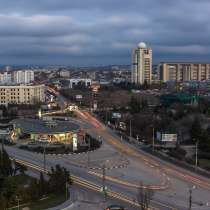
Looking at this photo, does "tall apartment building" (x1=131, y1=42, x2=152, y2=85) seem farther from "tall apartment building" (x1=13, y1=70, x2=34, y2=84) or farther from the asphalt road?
the asphalt road

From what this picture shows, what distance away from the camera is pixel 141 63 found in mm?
97562

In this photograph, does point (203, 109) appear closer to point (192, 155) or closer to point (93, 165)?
point (192, 155)

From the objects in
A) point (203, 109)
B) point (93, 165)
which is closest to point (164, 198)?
point (93, 165)

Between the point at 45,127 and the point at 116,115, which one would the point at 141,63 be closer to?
the point at 116,115

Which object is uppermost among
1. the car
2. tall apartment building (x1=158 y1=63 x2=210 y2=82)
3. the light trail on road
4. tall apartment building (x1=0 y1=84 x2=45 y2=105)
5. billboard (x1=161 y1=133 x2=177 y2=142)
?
tall apartment building (x1=158 y1=63 x2=210 y2=82)

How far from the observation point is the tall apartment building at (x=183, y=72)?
10819cm

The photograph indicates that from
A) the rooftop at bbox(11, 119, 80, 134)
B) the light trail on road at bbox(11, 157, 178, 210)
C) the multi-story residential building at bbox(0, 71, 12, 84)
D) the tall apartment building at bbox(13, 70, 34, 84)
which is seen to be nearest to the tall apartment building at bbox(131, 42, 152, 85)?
the tall apartment building at bbox(13, 70, 34, 84)

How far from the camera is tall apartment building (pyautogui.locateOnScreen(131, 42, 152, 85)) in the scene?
9706 centimetres

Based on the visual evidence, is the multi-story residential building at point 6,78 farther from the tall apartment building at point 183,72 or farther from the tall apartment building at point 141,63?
the tall apartment building at point 183,72

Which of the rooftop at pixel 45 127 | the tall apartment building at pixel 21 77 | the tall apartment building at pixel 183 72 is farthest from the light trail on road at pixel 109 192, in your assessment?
the tall apartment building at pixel 21 77

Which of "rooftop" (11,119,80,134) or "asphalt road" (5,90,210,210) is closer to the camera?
"asphalt road" (5,90,210,210)

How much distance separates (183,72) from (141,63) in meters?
14.9

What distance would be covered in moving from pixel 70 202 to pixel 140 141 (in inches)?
638

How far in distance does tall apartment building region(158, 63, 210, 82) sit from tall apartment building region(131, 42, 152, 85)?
8167mm
